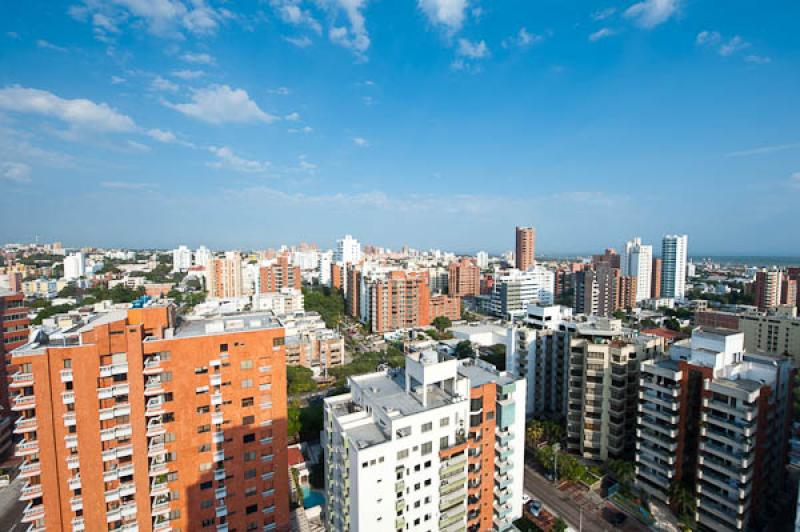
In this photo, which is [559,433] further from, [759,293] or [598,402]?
[759,293]

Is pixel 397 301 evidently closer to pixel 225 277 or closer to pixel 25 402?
pixel 225 277

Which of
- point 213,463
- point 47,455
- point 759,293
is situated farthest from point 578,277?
point 47,455

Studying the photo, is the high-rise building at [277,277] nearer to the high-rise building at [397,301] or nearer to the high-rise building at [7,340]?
the high-rise building at [397,301]

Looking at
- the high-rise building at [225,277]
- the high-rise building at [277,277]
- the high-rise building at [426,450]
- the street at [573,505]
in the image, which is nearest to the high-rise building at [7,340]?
the high-rise building at [426,450]

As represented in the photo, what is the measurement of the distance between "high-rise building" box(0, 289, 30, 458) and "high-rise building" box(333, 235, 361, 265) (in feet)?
246

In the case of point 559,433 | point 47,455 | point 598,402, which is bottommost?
point 559,433

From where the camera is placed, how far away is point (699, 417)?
18531 mm

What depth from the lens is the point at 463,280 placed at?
266 ft

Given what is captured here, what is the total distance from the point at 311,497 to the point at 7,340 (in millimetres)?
25212

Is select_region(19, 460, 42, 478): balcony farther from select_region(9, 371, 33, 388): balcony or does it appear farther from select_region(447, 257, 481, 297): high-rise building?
select_region(447, 257, 481, 297): high-rise building

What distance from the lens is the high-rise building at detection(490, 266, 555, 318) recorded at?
63750mm

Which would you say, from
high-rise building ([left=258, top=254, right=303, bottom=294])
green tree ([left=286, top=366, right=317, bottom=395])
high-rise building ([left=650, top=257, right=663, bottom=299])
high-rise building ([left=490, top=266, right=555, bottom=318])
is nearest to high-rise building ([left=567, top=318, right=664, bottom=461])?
green tree ([left=286, top=366, right=317, bottom=395])

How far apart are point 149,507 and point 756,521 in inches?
1040

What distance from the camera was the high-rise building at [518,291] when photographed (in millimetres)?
63750
